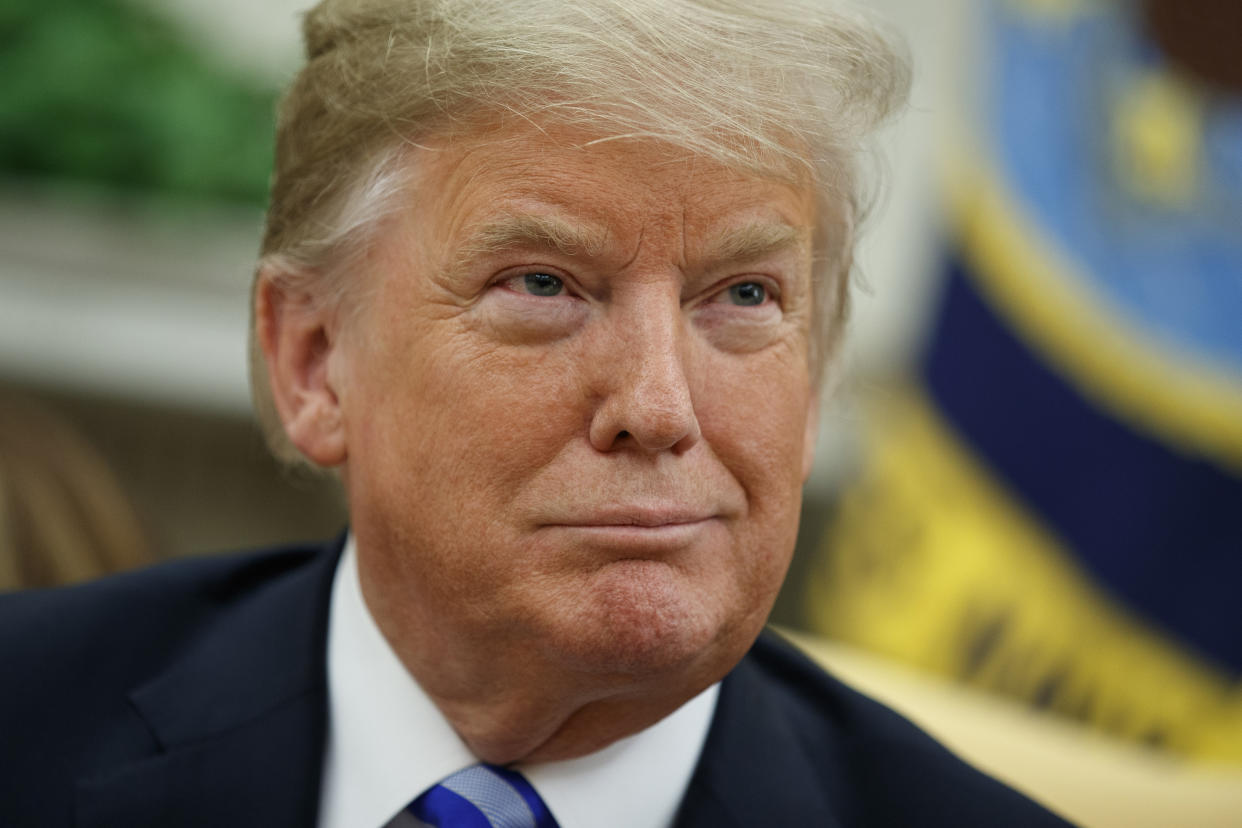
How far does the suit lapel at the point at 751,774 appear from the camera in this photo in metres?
1.47

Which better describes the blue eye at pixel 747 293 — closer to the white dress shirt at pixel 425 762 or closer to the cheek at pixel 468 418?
the cheek at pixel 468 418

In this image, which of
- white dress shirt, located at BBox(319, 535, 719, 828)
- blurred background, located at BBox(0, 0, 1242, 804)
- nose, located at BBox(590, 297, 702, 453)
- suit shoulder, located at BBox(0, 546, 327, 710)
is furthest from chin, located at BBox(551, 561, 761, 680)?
blurred background, located at BBox(0, 0, 1242, 804)

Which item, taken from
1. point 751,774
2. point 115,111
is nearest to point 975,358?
point 751,774

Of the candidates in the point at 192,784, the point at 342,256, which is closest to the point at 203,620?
the point at 192,784

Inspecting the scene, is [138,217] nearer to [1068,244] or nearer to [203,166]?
[203,166]

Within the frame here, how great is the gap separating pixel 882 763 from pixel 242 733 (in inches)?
30.5

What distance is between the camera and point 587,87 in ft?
4.13

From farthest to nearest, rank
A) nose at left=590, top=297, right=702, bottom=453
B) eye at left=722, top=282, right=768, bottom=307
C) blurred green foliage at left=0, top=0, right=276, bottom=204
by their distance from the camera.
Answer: blurred green foliage at left=0, top=0, right=276, bottom=204 < eye at left=722, top=282, right=768, bottom=307 < nose at left=590, top=297, right=702, bottom=453

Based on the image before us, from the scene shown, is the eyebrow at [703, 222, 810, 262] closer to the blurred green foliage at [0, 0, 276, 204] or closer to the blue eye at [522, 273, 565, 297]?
the blue eye at [522, 273, 565, 297]

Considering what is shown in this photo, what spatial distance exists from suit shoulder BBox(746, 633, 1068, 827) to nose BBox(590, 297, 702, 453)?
0.53m

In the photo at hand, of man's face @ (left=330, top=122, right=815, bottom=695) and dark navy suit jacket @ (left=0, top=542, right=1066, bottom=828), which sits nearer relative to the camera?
man's face @ (left=330, top=122, right=815, bottom=695)

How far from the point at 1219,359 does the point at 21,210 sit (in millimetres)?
3743

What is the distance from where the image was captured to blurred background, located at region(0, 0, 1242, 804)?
10.6 ft

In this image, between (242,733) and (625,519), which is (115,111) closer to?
(242,733)
